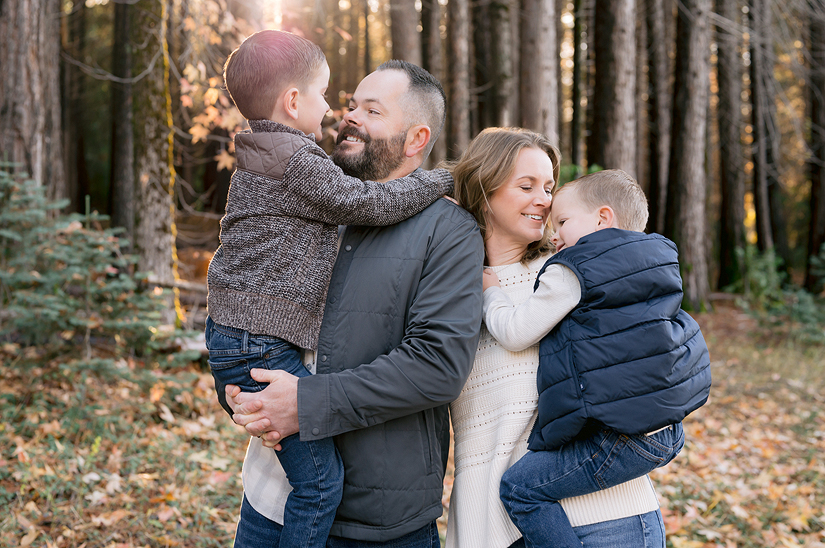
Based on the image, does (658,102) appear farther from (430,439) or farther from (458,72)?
(430,439)

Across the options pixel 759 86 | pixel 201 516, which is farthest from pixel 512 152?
pixel 759 86

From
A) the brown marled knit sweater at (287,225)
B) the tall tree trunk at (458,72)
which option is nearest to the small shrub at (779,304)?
the tall tree trunk at (458,72)

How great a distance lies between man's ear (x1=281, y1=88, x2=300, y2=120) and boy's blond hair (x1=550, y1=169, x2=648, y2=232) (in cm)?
96

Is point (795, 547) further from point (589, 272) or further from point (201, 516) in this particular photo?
point (201, 516)

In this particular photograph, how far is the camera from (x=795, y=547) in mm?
3902

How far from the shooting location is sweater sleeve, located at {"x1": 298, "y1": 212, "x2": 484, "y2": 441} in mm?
1730

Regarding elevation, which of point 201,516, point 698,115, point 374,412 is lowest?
point 201,516

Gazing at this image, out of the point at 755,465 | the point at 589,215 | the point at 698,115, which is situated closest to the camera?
the point at 589,215

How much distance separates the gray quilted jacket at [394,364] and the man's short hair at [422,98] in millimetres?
416

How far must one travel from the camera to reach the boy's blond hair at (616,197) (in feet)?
6.40

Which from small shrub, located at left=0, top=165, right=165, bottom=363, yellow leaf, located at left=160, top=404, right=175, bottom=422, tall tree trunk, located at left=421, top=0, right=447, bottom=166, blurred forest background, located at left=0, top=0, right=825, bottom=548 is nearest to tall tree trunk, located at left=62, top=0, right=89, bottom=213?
blurred forest background, located at left=0, top=0, right=825, bottom=548

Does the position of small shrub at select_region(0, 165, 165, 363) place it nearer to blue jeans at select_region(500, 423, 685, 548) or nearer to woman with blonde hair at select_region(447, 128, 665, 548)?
woman with blonde hair at select_region(447, 128, 665, 548)

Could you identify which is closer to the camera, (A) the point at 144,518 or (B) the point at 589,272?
(B) the point at 589,272

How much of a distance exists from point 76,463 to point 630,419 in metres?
3.92
